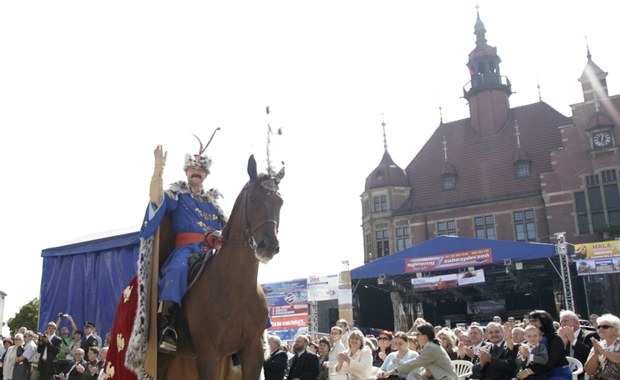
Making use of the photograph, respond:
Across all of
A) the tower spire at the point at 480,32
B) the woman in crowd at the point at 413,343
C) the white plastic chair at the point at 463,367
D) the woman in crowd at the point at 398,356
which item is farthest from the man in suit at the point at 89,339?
the tower spire at the point at 480,32

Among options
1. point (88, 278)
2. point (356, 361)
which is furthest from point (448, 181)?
point (356, 361)

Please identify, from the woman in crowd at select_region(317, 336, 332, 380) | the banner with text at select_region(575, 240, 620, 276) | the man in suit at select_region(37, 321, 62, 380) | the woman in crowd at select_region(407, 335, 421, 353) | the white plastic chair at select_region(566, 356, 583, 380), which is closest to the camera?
the white plastic chair at select_region(566, 356, 583, 380)

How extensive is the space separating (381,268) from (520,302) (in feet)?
43.0

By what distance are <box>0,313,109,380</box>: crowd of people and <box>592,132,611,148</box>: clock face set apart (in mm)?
35331

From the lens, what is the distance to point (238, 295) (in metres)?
5.29

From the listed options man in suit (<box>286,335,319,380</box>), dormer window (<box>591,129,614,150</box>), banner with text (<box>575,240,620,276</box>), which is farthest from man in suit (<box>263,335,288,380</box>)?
dormer window (<box>591,129,614,150</box>)

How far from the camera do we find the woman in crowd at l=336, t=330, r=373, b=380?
9445mm

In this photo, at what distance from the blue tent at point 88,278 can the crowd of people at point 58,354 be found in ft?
1.18

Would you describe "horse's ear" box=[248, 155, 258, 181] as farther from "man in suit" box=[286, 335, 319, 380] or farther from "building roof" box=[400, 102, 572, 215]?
"building roof" box=[400, 102, 572, 215]

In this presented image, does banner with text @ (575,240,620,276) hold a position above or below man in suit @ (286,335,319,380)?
above

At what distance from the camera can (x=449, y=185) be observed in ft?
152

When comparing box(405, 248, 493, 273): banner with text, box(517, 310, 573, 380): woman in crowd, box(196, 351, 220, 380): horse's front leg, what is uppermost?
box(405, 248, 493, 273): banner with text

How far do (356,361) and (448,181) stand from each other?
3854 centimetres

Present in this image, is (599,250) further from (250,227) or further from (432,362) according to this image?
(250,227)
